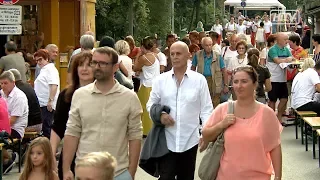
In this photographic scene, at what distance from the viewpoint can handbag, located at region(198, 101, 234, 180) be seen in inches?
246

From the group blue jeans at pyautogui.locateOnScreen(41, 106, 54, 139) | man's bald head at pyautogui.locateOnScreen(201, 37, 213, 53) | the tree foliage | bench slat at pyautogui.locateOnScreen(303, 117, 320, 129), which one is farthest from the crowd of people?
the tree foliage

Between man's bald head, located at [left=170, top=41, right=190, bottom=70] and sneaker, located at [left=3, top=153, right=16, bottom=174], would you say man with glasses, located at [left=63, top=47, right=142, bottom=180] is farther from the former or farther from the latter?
sneaker, located at [left=3, top=153, right=16, bottom=174]

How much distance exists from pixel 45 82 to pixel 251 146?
7.10m

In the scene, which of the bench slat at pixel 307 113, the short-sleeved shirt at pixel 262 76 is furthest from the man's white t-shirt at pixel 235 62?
Answer: the bench slat at pixel 307 113

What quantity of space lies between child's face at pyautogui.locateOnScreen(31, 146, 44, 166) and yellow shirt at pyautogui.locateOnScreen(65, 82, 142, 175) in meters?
1.24

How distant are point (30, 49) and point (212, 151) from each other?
14127 mm

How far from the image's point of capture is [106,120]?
239 inches

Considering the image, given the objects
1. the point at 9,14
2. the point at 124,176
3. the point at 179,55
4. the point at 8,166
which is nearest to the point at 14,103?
the point at 8,166

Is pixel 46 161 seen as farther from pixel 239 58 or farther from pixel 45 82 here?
pixel 239 58

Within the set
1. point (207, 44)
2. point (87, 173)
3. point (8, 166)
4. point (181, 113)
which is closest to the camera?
point (87, 173)

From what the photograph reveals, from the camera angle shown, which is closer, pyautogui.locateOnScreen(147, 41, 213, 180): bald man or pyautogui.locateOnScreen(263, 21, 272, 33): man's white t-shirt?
pyautogui.locateOnScreen(147, 41, 213, 180): bald man

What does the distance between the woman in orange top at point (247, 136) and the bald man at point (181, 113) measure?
1286 mm

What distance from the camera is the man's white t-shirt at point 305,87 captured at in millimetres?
14094

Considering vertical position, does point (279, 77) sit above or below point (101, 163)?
below
